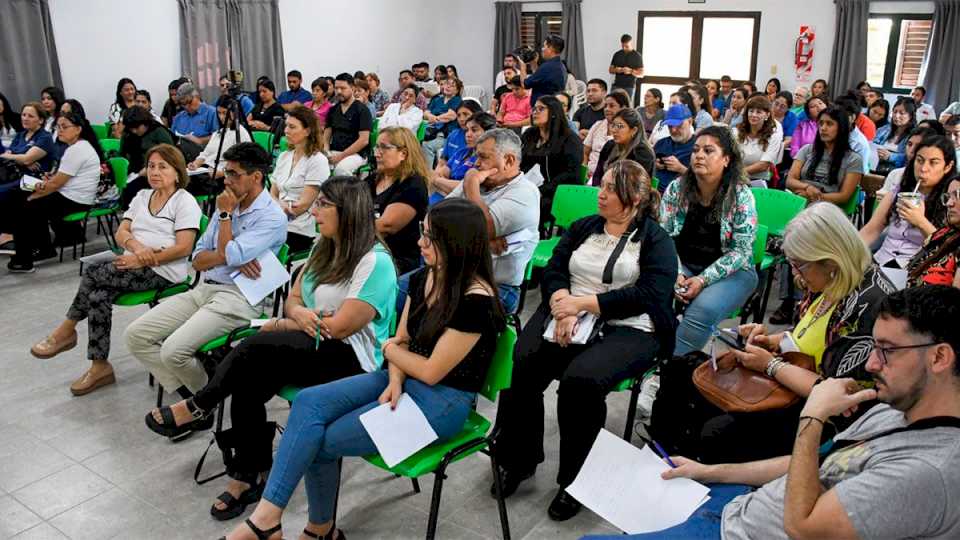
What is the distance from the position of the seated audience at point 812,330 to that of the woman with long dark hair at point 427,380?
755mm

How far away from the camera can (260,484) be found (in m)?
2.81

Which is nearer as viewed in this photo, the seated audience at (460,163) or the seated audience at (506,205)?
the seated audience at (506,205)

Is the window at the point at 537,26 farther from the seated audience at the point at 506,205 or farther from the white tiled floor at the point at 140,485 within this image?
the white tiled floor at the point at 140,485

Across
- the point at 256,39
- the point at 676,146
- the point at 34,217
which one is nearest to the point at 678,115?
the point at 676,146

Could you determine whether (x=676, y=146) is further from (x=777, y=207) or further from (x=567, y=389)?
(x=567, y=389)

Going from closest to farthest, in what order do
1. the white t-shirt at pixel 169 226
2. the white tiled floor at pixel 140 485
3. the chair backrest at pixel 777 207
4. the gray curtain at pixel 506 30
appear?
the white tiled floor at pixel 140 485, the white t-shirt at pixel 169 226, the chair backrest at pixel 777 207, the gray curtain at pixel 506 30

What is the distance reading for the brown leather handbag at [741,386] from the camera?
2254mm

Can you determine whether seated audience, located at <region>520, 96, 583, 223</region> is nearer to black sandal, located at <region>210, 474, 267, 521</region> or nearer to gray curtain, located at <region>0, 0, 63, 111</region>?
black sandal, located at <region>210, 474, 267, 521</region>

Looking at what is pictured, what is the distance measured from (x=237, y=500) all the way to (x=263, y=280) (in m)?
0.98

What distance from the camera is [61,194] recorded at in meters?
5.62

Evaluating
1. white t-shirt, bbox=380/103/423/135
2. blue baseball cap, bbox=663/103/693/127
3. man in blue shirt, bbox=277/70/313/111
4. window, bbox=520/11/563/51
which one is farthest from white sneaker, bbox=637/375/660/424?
window, bbox=520/11/563/51

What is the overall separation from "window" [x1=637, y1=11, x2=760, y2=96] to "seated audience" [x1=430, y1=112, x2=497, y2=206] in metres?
7.54

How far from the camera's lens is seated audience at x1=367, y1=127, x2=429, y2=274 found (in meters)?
3.78

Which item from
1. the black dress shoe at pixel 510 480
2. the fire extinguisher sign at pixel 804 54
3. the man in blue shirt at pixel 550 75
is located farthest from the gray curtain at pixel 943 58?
the black dress shoe at pixel 510 480
